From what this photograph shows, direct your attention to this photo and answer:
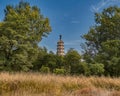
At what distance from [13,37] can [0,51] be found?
193 cm

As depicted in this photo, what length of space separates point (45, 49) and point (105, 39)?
7957mm

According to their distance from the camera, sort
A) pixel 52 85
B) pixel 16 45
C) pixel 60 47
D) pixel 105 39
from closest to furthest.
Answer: pixel 52 85 → pixel 16 45 → pixel 105 39 → pixel 60 47

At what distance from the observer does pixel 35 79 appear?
13094 millimetres

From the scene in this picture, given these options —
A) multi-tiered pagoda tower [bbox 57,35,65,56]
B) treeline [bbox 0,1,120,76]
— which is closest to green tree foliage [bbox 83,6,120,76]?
treeline [bbox 0,1,120,76]

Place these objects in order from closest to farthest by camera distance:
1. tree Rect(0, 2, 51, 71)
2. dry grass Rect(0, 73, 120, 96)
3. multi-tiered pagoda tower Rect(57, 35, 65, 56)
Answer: dry grass Rect(0, 73, 120, 96), tree Rect(0, 2, 51, 71), multi-tiered pagoda tower Rect(57, 35, 65, 56)

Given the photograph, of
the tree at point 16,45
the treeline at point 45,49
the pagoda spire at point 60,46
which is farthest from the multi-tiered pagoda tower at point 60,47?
the tree at point 16,45

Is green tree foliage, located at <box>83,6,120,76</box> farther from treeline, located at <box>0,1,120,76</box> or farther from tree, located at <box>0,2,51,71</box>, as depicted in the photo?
tree, located at <box>0,2,51,71</box>

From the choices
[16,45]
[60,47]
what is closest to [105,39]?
[60,47]

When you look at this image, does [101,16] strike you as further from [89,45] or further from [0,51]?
[0,51]

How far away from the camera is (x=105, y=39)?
3566 cm

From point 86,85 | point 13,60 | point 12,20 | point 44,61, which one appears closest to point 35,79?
point 86,85

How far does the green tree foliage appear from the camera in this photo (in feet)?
103

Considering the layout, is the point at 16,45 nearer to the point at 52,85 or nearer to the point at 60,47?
the point at 60,47

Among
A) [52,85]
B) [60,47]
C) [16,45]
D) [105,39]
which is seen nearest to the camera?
[52,85]
